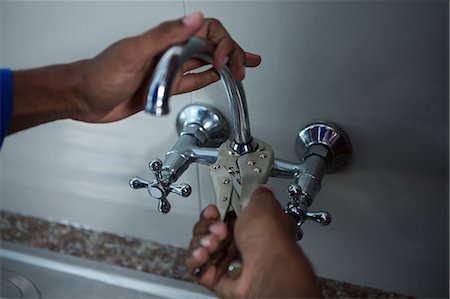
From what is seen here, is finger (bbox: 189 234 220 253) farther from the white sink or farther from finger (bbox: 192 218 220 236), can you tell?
the white sink

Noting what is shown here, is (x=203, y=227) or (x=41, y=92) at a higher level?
(x=41, y=92)

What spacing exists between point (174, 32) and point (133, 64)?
54mm

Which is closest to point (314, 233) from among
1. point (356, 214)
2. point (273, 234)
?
point (356, 214)

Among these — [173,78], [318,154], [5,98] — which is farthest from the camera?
[318,154]

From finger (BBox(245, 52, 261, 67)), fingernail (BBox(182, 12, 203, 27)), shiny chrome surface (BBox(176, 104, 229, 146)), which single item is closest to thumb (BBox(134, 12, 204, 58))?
fingernail (BBox(182, 12, 203, 27))

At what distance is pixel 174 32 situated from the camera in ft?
1.64

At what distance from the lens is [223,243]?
0.53 metres

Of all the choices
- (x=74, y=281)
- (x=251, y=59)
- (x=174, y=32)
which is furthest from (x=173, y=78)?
(x=74, y=281)

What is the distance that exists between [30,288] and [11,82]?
0.39 m

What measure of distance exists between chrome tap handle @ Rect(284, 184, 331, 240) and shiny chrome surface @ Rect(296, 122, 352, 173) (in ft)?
0.30

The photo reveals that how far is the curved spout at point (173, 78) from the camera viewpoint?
44 centimetres

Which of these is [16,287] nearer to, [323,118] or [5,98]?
[5,98]

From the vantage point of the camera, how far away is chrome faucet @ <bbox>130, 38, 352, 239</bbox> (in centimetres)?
48

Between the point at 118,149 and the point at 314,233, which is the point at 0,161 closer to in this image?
the point at 118,149
